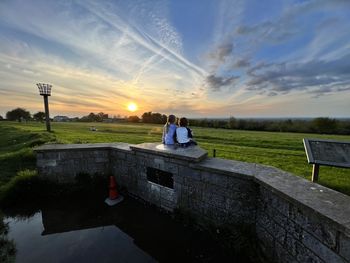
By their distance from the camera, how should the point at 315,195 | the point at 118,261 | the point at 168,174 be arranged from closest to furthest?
the point at 315,195 → the point at 118,261 → the point at 168,174

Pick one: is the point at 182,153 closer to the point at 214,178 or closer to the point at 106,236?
the point at 214,178

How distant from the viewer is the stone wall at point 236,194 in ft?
8.02

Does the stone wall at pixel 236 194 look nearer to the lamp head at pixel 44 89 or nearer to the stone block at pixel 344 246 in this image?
the stone block at pixel 344 246

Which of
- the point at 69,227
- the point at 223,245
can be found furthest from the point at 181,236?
the point at 69,227

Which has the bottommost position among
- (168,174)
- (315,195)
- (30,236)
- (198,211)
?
(30,236)

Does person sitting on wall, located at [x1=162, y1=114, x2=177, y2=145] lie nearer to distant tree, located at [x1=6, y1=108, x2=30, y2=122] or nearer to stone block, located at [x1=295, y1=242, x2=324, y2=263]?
stone block, located at [x1=295, y1=242, x2=324, y2=263]

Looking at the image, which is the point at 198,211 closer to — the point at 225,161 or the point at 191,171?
the point at 191,171

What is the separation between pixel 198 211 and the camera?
4.52 metres

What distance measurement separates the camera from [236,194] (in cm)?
387

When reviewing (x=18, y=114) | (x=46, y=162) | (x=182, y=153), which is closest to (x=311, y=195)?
(x=182, y=153)

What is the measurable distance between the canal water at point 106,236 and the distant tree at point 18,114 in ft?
245

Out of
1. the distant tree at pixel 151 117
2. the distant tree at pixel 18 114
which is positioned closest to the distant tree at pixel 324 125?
the distant tree at pixel 151 117

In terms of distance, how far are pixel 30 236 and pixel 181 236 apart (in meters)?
3.20

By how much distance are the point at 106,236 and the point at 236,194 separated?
2.84 m
